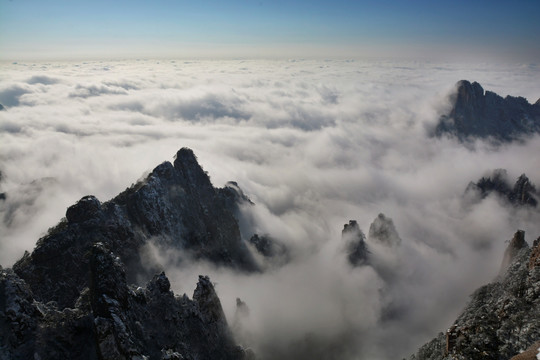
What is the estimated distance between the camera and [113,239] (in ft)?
230

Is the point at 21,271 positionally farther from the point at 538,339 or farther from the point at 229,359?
the point at 538,339

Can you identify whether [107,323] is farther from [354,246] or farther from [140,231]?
[354,246]

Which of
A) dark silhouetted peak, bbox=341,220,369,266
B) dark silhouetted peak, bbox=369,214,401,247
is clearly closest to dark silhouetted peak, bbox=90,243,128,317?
dark silhouetted peak, bbox=341,220,369,266

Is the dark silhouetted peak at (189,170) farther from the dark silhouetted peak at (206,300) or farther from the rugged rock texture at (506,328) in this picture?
the rugged rock texture at (506,328)

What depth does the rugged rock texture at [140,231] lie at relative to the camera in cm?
6034

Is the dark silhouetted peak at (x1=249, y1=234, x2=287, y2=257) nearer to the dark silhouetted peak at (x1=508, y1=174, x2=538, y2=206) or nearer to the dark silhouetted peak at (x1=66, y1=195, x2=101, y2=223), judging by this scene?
the dark silhouetted peak at (x1=66, y1=195, x2=101, y2=223)

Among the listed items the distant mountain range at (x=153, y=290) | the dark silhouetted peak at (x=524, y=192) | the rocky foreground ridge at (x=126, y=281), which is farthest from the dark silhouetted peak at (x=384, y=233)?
the dark silhouetted peak at (x=524, y=192)

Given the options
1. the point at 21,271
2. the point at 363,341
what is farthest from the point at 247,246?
the point at 21,271

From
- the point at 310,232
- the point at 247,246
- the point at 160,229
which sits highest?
the point at 160,229

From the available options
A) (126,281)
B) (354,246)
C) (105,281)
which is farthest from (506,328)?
(354,246)

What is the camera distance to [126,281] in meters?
46.3

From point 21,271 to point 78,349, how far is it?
36.1 metres

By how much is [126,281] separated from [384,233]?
138m

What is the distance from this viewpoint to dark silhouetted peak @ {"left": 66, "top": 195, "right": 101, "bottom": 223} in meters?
65.9
